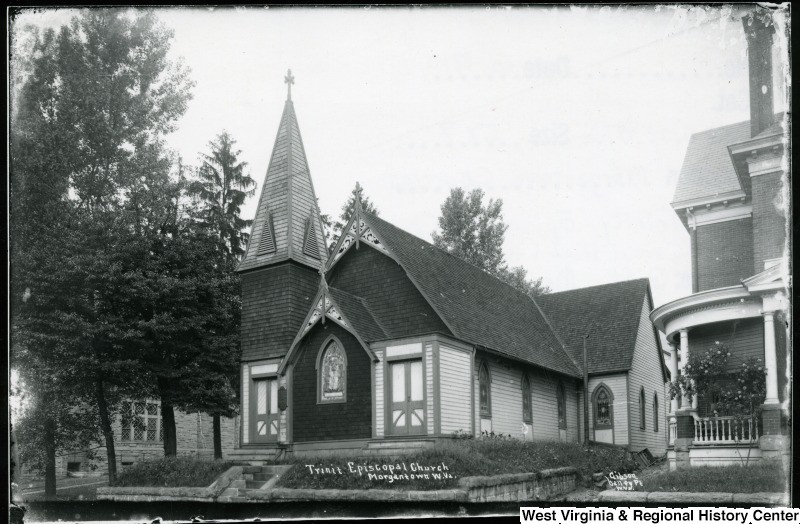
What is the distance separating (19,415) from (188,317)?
21.2 feet

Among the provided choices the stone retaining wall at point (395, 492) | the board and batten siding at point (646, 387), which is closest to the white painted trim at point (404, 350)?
the stone retaining wall at point (395, 492)

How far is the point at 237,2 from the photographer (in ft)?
46.5

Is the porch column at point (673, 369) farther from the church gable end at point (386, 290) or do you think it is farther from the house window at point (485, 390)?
the church gable end at point (386, 290)

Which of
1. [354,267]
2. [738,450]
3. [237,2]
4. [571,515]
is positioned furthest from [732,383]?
[237,2]

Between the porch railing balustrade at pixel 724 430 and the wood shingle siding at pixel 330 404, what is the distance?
855cm

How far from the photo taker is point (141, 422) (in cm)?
2617

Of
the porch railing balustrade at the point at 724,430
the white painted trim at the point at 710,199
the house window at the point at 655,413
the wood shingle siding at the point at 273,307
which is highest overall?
the white painted trim at the point at 710,199

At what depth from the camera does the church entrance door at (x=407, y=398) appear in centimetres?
2105

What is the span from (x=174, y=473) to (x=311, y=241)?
872 centimetres

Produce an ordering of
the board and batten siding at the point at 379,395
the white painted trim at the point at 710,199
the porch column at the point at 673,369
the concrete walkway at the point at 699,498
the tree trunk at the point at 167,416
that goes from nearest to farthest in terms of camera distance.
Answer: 1. the concrete walkway at the point at 699,498
2. the porch column at the point at 673,369
3. the board and batten siding at the point at 379,395
4. the white painted trim at the point at 710,199
5. the tree trunk at the point at 167,416

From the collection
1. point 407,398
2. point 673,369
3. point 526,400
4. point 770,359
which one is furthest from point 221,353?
point 770,359

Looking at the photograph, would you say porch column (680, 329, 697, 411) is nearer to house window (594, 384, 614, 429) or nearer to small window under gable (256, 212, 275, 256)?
house window (594, 384, 614, 429)

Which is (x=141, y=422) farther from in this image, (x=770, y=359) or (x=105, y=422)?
(x=770, y=359)

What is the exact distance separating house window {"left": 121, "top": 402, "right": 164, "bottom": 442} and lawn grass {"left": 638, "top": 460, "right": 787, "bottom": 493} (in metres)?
15.9
